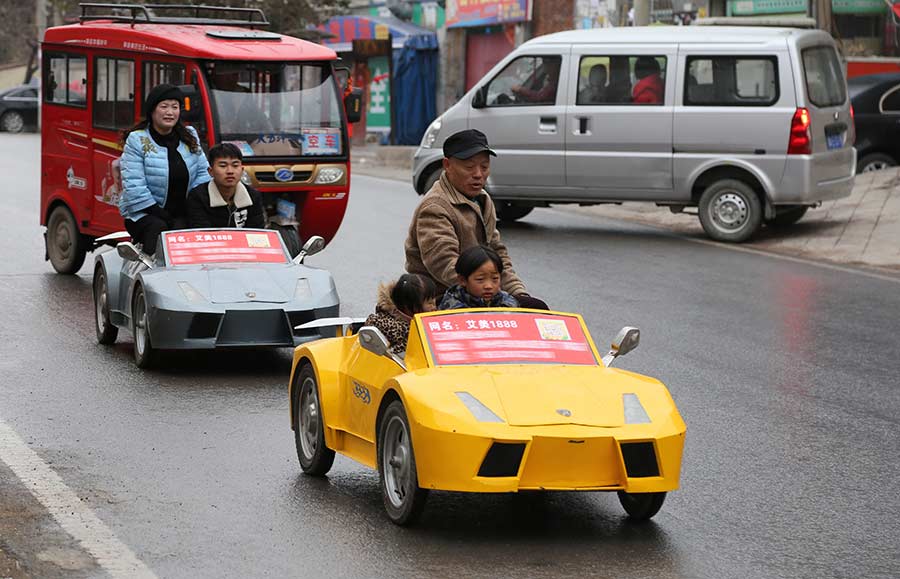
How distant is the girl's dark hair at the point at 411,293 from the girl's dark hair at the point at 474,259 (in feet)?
0.53

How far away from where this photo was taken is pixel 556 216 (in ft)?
70.9

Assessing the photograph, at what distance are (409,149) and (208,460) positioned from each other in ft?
87.1

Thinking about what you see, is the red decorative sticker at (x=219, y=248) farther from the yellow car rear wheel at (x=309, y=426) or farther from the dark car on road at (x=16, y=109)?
the dark car on road at (x=16, y=109)

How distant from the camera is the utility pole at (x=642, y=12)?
29125mm

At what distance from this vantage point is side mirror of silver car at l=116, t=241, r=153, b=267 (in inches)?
423

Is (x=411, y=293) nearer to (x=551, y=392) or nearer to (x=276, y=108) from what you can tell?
(x=551, y=392)

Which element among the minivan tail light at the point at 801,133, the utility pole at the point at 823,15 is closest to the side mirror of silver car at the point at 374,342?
the minivan tail light at the point at 801,133

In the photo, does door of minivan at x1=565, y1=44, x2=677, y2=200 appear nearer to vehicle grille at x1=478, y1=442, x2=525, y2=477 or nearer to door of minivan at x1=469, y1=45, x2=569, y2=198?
door of minivan at x1=469, y1=45, x2=569, y2=198

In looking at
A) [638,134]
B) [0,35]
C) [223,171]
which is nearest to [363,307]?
[223,171]

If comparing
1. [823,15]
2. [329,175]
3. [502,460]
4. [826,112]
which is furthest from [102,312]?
[823,15]

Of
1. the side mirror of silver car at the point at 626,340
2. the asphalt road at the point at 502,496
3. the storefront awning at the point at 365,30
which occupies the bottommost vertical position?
the asphalt road at the point at 502,496

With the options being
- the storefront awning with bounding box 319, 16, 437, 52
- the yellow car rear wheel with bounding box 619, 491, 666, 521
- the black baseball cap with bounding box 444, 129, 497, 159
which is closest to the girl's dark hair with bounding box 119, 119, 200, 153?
the black baseball cap with bounding box 444, 129, 497, 159

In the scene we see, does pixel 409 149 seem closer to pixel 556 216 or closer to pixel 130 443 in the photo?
pixel 556 216

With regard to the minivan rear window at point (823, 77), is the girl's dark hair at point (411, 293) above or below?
below
